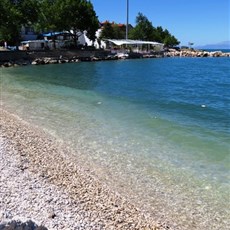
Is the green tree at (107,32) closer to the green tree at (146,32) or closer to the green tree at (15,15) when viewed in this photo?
the green tree at (146,32)

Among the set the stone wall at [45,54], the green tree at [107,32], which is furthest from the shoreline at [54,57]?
the green tree at [107,32]

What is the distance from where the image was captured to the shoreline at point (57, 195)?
729cm

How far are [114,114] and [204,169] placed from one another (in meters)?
9.31

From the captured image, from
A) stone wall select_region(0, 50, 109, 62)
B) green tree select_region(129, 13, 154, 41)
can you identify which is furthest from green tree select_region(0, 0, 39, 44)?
green tree select_region(129, 13, 154, 41)

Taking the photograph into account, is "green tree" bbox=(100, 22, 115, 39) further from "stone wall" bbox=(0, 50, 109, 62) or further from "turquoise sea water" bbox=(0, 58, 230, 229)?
"turquoise sea water" bbox=(0, 58, 230, 229)

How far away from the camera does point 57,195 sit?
8.38 meters

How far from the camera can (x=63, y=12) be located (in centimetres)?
8412

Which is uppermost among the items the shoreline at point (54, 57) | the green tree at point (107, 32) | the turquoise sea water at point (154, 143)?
the green tree at point (107, 32)

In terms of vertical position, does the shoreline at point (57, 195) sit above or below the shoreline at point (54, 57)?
below

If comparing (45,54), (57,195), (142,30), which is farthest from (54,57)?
(57,195)

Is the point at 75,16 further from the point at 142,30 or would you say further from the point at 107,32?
the point at 142,30

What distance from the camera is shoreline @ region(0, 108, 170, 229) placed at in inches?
287

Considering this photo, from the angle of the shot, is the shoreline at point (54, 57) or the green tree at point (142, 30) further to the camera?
the green tree at point (142, 30)

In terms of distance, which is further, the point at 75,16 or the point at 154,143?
the point at 75,16
